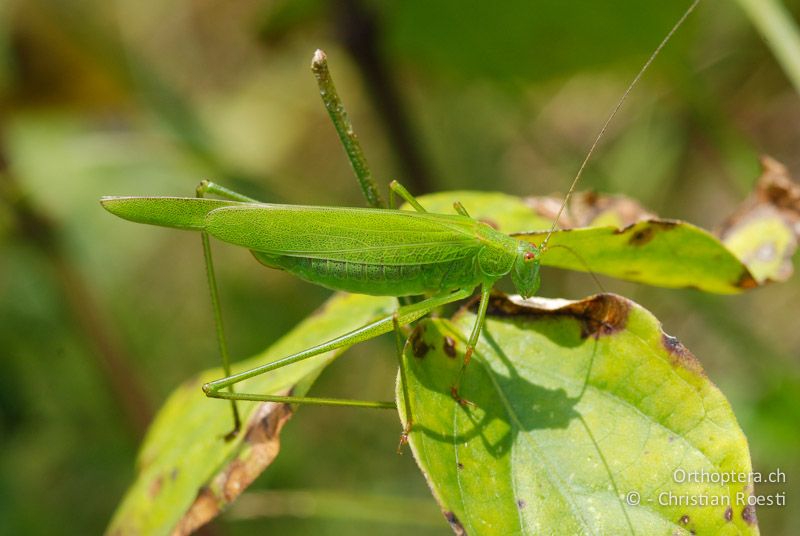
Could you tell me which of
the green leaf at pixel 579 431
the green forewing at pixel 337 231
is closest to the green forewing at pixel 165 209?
the green forewing at pixel 337 231

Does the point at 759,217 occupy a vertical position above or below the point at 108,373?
above

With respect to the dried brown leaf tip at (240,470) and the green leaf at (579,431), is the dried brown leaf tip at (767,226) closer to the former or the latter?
the green leaf at (579,431)

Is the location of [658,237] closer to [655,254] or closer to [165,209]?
[655,254]

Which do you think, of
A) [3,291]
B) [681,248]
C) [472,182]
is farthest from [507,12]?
[3,291]

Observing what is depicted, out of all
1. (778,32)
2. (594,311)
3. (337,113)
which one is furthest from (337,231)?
(778,32)

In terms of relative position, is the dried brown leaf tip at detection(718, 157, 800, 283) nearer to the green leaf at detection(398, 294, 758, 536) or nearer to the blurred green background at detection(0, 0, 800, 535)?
the green leaf at detection(398, 294, 758, 536)

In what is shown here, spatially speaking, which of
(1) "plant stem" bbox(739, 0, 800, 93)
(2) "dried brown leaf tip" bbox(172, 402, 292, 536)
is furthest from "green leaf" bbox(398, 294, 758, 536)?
(1) "plant stem" bbox(739, 0, 800, 93)

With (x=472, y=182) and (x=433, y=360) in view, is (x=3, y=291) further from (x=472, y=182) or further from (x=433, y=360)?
(x=433, y=360)
